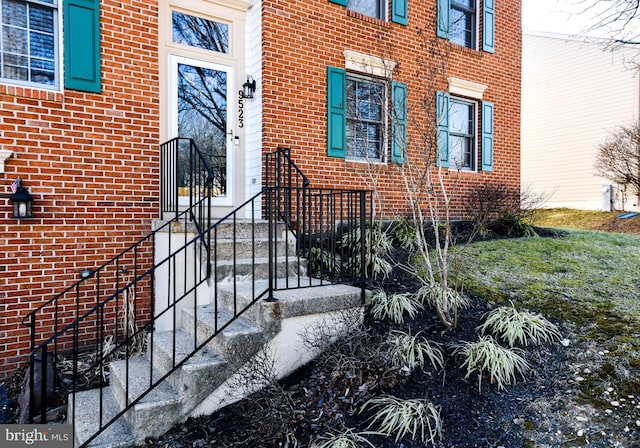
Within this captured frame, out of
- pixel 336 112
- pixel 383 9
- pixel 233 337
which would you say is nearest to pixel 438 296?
pixel 233 337

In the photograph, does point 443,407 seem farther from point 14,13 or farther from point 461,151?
point 461,151

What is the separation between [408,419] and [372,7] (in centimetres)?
617

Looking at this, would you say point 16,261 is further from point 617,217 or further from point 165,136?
point 617,217

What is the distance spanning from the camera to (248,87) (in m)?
5.44

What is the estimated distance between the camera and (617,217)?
40.2 ft

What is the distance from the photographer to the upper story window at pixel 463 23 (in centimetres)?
765

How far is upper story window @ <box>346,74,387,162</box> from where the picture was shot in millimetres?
6379

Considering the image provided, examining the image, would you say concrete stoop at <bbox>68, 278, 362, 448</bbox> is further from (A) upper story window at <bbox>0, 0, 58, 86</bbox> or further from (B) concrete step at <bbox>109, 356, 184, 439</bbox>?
(A) upper story window at <bbox>0, 0, 58, 86</bbox>

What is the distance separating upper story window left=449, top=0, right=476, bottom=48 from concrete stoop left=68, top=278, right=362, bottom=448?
6090 mm

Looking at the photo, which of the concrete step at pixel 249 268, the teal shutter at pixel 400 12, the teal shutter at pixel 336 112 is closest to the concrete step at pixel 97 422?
the concrete step at pixel 249 268

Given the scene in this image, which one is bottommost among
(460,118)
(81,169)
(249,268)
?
(249,268)

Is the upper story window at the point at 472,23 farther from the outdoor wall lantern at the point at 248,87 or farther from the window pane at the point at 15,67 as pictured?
the window pane at the point at 15,67

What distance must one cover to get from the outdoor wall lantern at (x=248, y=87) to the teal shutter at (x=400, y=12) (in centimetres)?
265

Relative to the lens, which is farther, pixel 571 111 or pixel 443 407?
pixel 571 111
